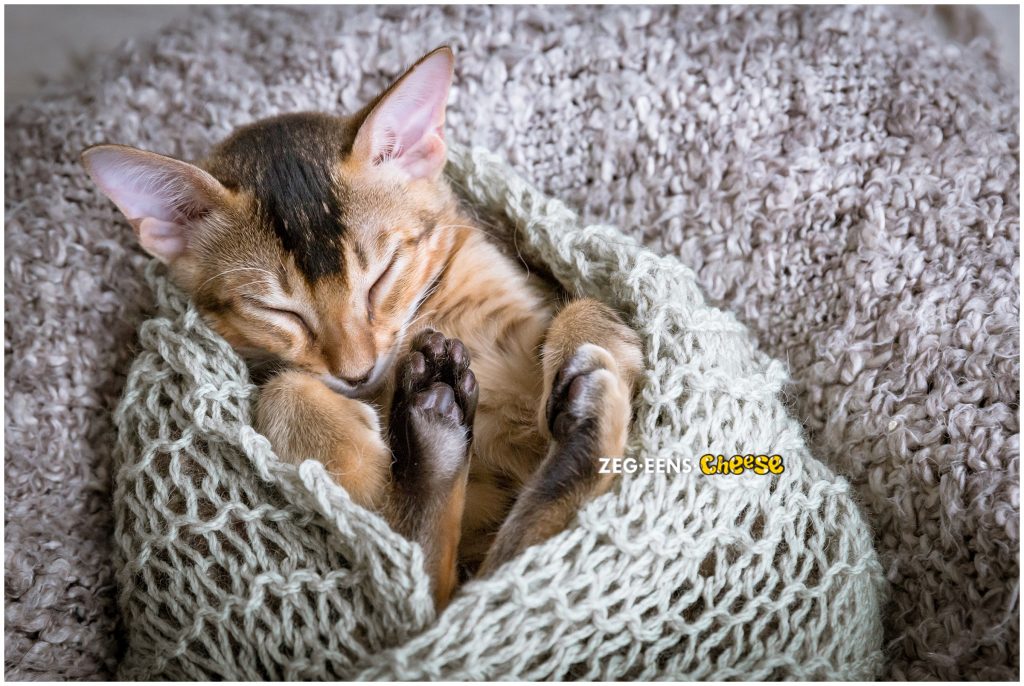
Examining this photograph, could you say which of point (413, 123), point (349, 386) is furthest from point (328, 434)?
point (413, 123)

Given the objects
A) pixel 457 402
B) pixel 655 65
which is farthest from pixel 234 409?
pixel 655 65

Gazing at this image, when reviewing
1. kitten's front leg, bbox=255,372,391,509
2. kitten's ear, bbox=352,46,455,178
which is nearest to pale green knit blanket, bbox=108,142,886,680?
kitten's front leg, bbox=255,372,391,509

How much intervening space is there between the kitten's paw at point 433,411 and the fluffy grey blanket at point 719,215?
1.70ft

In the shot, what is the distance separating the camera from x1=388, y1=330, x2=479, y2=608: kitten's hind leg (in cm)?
107

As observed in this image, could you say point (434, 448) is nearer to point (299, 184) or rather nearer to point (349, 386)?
point (349, 386)

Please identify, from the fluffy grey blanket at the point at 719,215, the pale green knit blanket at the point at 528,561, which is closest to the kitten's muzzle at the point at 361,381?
the pale green knit blanket at the point at 528,561

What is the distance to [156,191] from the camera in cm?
121

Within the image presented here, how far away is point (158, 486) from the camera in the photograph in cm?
112

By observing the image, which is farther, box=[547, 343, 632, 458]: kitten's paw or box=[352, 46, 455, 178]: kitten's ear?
box=[352, 46, 455, 178]: kitten's ear

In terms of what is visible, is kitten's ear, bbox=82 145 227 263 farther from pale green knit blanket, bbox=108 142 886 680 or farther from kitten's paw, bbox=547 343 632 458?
kitten's paw, bbox=547 343 632 458

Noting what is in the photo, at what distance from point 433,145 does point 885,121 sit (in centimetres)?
81

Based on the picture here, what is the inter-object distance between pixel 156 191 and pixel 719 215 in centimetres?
93

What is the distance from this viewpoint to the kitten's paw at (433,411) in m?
1.10

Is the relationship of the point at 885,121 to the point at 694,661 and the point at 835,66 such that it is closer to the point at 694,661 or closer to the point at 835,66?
the point at 835,66
